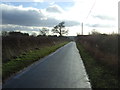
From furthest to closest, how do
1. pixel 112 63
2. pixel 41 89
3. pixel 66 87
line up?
pixel 112 63, pixel 66 87, pixel 41 89

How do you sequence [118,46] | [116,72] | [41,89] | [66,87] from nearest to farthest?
[41,89] < [66,87] < [116,72] < [118,46]

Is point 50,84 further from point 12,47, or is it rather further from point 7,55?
point 12,47

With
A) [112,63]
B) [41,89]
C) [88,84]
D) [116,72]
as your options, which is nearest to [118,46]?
[112,63]

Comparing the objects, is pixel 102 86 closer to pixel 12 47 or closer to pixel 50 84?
pixel 50 84

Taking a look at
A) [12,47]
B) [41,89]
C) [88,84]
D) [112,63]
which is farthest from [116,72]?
[12,47]

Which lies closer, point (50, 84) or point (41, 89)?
point (41, 89)

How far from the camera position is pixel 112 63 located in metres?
15.0

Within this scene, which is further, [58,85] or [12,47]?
[12,47]

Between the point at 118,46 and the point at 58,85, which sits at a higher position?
the point at 118,46

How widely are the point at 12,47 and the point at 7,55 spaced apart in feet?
11.5

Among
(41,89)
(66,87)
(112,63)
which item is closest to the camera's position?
(41,89)

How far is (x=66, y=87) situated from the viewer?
9398 millimetres

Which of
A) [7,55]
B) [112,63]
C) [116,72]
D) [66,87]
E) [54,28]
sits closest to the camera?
[66,87]

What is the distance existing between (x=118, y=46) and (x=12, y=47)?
1227cm
